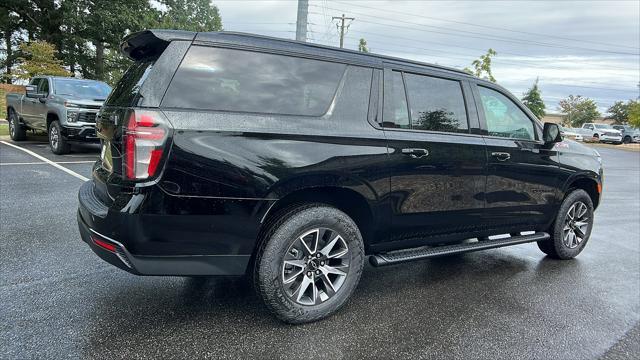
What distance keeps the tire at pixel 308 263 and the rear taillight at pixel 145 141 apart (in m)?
0.87

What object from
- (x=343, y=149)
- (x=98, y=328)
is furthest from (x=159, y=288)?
(x=343, y=149)

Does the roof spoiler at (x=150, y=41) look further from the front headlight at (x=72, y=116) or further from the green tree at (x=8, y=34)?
the green tree at (x=8, y=34)

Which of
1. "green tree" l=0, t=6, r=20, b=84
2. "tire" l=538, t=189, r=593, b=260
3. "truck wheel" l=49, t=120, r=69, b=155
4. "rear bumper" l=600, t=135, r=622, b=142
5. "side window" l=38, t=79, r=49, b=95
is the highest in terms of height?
"green tree" l=0, t=6, r=20, b=84

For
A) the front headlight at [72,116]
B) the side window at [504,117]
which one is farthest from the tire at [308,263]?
the front headlight at [72,116]

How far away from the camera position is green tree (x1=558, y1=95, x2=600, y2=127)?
239 feet

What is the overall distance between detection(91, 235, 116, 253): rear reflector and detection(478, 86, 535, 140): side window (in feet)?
10.6

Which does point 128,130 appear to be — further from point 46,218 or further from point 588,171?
point 588,171

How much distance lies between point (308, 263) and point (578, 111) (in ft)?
283

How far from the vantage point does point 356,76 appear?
3.35 metres

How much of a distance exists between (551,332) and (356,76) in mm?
2343

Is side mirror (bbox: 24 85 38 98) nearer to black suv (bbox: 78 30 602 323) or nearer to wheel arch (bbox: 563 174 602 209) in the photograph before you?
black suv (bbox: 78 30 602 323)

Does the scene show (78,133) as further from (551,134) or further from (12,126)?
(551,134)

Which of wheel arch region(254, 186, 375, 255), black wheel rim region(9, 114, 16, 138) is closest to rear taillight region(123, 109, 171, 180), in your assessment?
wheel arch region(254, 186, 375, 255)

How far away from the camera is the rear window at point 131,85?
2.79m
